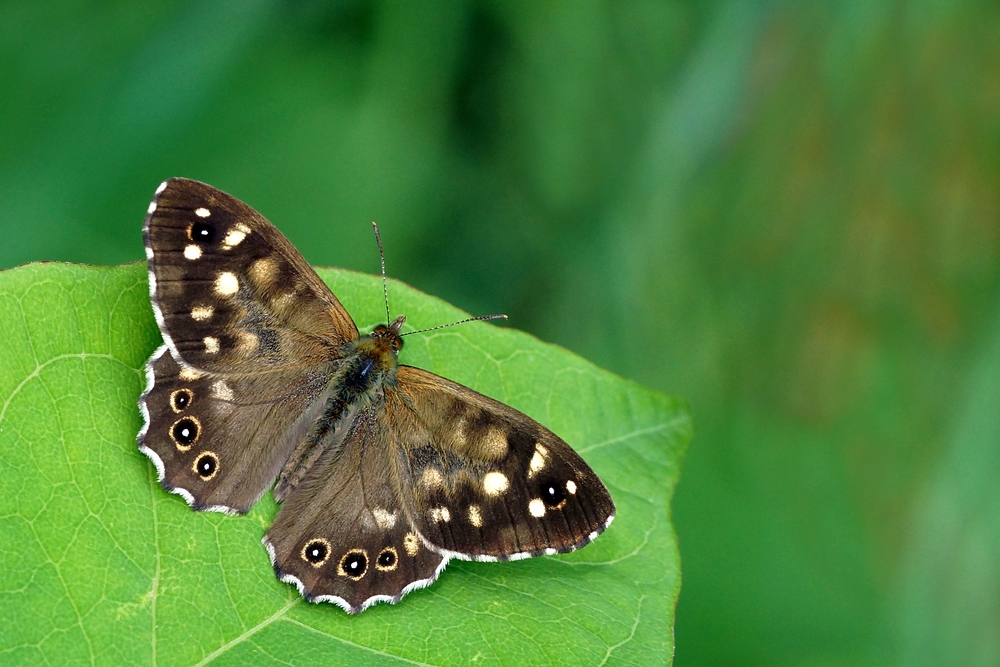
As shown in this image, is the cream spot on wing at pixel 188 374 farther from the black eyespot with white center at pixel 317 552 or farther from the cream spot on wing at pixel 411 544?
the cream spot on wing at pixel 411 544

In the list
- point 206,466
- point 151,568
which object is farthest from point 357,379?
point 151,568

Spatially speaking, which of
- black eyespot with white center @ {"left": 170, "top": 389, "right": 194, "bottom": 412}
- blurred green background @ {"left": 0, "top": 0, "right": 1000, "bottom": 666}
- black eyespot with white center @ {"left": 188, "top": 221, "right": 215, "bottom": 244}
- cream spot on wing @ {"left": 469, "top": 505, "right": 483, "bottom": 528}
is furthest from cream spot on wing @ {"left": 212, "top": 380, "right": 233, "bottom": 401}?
blurred green background @ {"left": 0, "top": 0, "right": 1000, "bottom": 666}

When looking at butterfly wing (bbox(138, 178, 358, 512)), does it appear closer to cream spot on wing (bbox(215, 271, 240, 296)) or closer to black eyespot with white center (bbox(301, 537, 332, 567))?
cream spot on wing (bbox(215, 271, 240, 296))

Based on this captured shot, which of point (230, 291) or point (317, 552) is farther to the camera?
point (230, 291)

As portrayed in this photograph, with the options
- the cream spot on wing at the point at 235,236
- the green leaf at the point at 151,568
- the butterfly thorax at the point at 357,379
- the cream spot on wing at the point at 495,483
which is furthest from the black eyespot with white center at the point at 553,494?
the cream spot on wing at the point at 235,236

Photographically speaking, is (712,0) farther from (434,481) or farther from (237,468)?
(237,468)

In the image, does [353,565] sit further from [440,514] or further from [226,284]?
[226,284]
